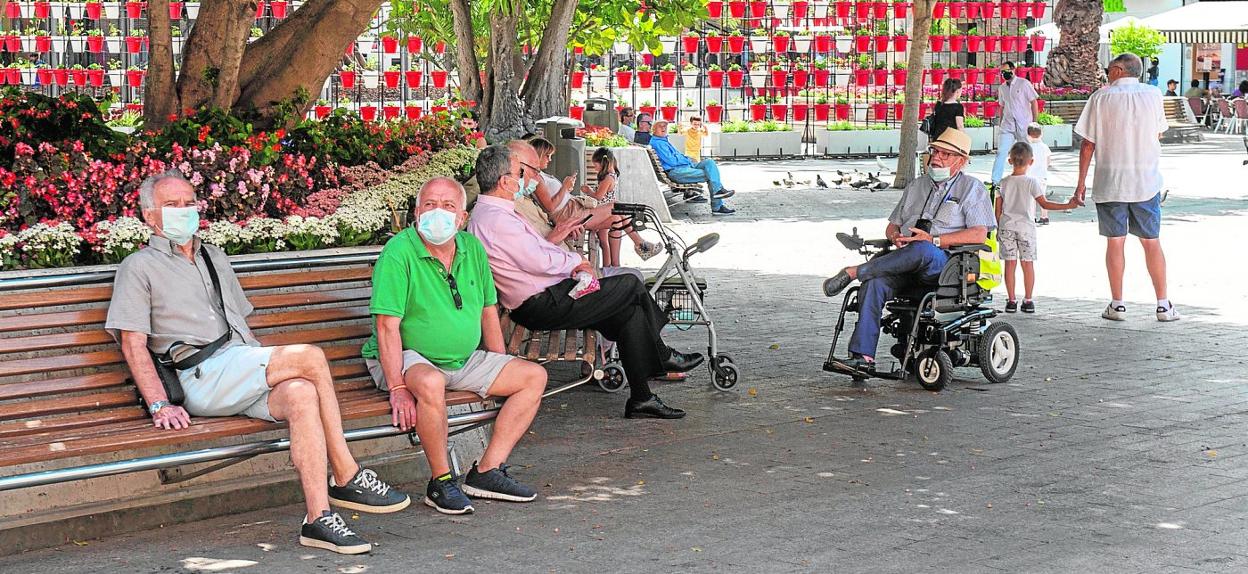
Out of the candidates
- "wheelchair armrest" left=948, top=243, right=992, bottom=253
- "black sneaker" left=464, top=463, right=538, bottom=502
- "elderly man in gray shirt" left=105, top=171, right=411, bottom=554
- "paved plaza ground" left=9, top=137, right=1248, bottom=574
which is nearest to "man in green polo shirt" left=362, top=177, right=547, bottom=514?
"black sneaker" left=464, top=463, right=538, bottom=502

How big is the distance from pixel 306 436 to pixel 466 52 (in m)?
13.6

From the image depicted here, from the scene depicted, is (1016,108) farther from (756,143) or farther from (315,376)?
(315,376)

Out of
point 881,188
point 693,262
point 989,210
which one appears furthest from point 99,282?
point 881,188

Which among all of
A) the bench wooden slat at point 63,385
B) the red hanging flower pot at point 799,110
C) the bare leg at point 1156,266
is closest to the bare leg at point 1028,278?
the bare leg at point 1156,266

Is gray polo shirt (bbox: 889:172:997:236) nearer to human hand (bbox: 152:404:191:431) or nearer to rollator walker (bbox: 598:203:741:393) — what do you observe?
rollator walker (bbox: 598:203:741:393)

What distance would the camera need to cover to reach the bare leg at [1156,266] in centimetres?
1085

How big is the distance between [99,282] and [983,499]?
361cm

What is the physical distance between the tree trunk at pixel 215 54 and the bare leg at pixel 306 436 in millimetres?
4148

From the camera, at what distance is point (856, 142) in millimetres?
32188

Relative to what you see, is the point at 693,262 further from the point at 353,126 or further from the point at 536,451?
the point at 536,451

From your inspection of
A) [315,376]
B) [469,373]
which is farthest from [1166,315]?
[315,376]

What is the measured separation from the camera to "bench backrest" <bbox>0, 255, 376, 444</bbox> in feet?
18.5

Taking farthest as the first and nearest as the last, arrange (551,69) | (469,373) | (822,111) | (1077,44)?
(1077,44) → (822,111) → (551,69) → (469,373)

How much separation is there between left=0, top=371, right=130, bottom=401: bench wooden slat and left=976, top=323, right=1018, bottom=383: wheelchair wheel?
476cm
